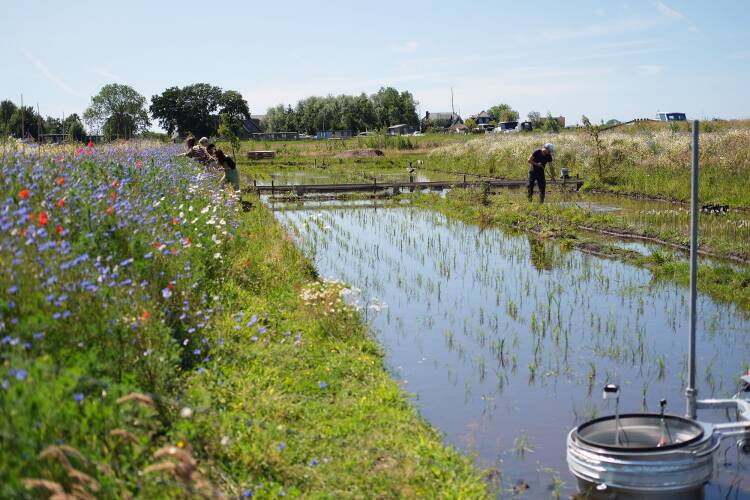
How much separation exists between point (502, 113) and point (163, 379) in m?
122

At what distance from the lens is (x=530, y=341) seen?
8922 millimetres

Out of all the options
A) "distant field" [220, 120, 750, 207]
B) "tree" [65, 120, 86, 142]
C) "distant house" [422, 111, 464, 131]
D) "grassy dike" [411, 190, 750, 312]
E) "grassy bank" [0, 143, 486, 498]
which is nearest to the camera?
"grassy bank" [0, 143, 486, 498]

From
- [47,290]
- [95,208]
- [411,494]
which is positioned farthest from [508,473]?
[95,208]

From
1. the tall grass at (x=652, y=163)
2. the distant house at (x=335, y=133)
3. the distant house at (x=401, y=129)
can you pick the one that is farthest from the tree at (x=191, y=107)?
the tall grass at (x=652, y=163)

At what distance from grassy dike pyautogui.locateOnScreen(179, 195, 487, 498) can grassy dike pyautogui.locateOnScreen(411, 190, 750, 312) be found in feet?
18.0

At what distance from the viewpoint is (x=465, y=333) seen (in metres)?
9.30

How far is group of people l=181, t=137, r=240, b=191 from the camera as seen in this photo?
17078mm

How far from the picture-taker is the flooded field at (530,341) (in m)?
6.30

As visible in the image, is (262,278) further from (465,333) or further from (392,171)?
(392,171)

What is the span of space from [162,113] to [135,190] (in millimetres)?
95308

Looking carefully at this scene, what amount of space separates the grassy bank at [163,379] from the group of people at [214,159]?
832 cm

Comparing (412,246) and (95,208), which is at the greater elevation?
(95,208)

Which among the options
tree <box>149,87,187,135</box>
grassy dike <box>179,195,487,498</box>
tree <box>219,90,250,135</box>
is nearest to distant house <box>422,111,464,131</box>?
tree <box>219,90,250,135</box>

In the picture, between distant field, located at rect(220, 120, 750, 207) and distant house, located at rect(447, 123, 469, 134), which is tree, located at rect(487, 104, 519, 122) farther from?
distant field, located at rect(220, 120, 750, 207)
